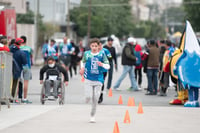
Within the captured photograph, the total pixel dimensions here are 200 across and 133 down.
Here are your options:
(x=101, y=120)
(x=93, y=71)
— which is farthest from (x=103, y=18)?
(x=93, y=71)

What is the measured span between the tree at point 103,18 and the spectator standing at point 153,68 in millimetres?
51831

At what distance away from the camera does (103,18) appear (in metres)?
77.5

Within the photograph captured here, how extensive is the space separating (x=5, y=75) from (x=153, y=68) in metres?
7.30

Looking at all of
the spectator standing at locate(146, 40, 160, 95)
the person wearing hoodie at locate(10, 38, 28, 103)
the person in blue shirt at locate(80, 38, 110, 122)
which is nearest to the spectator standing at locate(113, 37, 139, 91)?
the spectator standing at locate(146, 40, 160, 95)

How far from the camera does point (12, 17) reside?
29328 mm

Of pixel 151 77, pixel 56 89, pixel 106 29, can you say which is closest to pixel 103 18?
pixel 106 29

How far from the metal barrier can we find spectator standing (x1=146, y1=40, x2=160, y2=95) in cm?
672

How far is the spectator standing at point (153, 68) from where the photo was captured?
2077 cm

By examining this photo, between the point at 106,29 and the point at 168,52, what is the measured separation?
60644 mm

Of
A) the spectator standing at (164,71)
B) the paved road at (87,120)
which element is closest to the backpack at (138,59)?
the spectator standing at (164,71)

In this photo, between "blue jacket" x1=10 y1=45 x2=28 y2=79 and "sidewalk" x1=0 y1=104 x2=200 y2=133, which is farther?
"blue jacket" x1=10 y1=45 x2=28 y2=79

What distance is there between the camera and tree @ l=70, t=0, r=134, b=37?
75562 millimetres

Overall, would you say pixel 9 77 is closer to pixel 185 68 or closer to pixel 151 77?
pixel 185 68

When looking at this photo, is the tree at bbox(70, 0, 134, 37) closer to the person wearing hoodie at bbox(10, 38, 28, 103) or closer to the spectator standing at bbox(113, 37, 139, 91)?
the spectator standing at bbox(113, 37, 139, 91)
